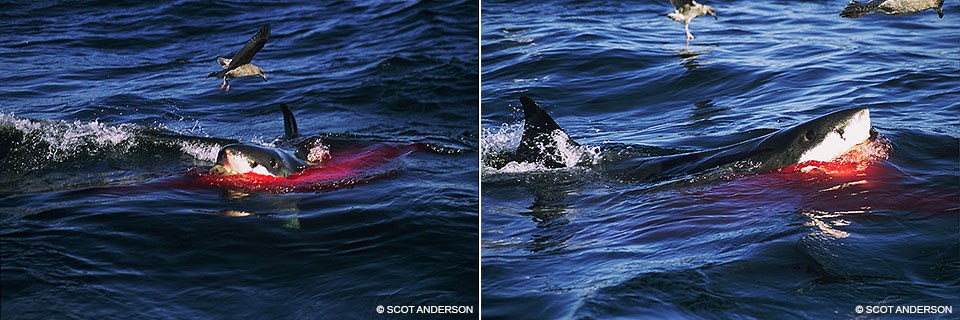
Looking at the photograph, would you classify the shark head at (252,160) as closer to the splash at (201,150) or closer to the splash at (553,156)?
the splash at (201,150)

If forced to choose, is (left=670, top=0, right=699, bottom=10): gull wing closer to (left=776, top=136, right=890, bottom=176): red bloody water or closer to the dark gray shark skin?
the dark gray shark skin

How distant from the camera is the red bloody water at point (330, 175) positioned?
927 centimetres

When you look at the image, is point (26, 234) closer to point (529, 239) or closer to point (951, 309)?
point (529, 239)

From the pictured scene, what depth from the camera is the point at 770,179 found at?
8.71 m

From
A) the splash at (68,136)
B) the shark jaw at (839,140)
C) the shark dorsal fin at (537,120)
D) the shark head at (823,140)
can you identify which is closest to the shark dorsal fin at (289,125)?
the splash at (68,136)

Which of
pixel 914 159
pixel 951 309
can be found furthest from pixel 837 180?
pixel 951 309

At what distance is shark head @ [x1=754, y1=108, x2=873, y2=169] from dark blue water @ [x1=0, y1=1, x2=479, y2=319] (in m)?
2.68

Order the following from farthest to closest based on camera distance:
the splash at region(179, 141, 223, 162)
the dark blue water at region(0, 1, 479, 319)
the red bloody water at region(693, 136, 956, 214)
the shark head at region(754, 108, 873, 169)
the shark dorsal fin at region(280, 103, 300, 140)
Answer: the shark dorsal fin at region(280, 103, 300, 140)
the splash at region(179, 141, 223, 162)
the shark head at region(754, 108, 873, 169)
the red bloody water at region(693, 136, 956, 214)
the dark blue water at region(0, 1, 479, 319)

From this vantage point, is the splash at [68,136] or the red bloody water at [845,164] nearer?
the red bloody water at [845,164]

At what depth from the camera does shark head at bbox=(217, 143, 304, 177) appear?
9312 millimetres

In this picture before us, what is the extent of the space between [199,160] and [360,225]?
2857 mm

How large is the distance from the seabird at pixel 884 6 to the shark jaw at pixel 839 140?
0.86 m

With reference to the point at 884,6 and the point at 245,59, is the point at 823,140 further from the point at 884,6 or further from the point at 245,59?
the point at 245,59

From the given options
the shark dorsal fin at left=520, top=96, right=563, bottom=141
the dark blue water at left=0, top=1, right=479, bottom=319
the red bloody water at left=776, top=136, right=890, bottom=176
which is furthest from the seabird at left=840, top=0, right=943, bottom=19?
the dark blue water at left=0, top=1, right=479, bottom=319
